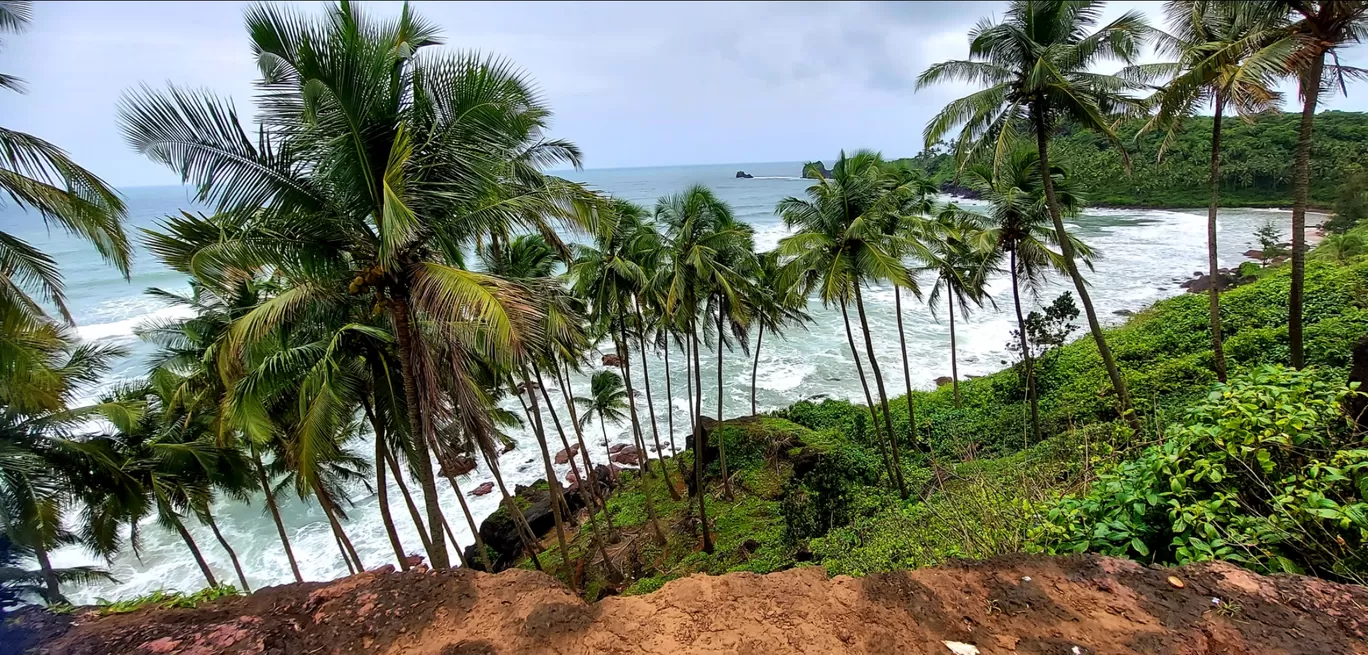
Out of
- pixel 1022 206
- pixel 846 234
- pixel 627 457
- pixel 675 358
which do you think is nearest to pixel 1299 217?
pixel 1022 206

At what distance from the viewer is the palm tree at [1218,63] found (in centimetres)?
754

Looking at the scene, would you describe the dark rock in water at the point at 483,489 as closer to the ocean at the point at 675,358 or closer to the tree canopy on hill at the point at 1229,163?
the ocean at the point at 675,358

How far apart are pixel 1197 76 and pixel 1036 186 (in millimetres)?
4345

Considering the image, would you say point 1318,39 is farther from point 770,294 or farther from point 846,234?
point 770,294

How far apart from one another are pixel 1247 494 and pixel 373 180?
7.85 meters

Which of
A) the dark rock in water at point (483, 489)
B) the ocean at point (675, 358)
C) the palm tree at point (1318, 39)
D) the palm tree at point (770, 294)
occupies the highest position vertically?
the palm tree at point (1318, 39)

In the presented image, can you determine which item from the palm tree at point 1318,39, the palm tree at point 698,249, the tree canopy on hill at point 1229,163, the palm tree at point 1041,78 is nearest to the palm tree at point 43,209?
the palm tree at point 698,249

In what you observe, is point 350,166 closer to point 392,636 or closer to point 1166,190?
point 392,636

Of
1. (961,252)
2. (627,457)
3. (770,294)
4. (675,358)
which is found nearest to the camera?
(770,294)

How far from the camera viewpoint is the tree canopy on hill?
171 feet

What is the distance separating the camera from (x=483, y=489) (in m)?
19.8

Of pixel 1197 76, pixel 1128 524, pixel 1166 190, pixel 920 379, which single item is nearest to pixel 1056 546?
pixel 1128 524

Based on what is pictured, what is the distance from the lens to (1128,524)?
4246 millimetres

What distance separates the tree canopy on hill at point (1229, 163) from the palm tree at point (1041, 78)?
43905mm
